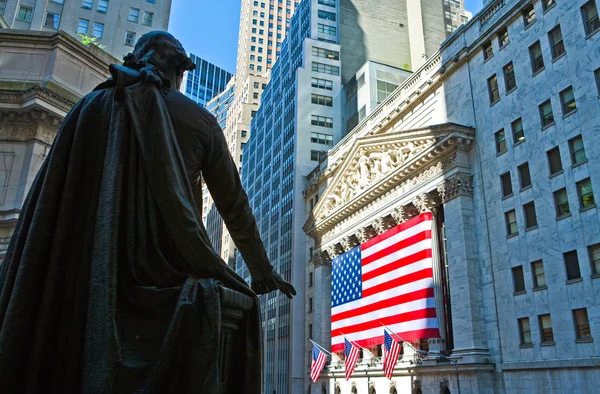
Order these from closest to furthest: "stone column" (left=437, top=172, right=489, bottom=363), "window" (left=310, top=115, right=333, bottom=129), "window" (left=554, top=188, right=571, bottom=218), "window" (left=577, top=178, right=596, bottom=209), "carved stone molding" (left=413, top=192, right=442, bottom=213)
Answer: "window" (left=577, top=178, right=596, bottom=209)
"window" (left=554, top=188, right=571, bottom=218)
"stone column" (left=437, top=172, right=489, bottom=363)
"carved stone molding" (left=413, top=192, right=442, bottom=213)
"window" (left=310, top=115, right=333, bottom=129)

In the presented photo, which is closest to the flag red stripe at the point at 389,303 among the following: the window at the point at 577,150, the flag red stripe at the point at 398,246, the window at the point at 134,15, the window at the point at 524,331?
the flag red stripe at the point at 398,246

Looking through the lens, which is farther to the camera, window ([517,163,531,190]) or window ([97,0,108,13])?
window ([97,0,108,13])

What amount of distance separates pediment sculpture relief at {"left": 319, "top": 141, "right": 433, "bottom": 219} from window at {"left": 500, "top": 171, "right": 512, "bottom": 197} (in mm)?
6840

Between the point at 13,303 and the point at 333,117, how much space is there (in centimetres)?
6779

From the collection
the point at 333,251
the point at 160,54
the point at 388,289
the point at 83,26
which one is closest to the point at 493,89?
the point at 388,289

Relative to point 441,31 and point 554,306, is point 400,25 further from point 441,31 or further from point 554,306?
point 554,306

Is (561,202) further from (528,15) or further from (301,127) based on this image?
(301,127)

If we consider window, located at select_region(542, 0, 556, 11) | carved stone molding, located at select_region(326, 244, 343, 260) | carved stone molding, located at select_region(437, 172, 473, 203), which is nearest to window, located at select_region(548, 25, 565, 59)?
window, located at select_region(542, 0, 556, 11)

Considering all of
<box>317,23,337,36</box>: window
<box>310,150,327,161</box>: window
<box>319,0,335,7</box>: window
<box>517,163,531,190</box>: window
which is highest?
<box>319,0,335,7</box>: window

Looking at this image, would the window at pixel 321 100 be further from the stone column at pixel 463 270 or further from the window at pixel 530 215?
the window at pixel 530 215

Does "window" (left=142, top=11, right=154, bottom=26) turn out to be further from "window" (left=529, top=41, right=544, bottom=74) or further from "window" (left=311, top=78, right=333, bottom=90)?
"window" (left=311, top=78, right=333, bottom=90)

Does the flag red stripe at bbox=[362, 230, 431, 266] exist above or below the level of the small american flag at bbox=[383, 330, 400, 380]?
above

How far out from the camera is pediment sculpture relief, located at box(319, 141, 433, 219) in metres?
41.5

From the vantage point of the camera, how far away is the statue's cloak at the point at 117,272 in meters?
3.02
